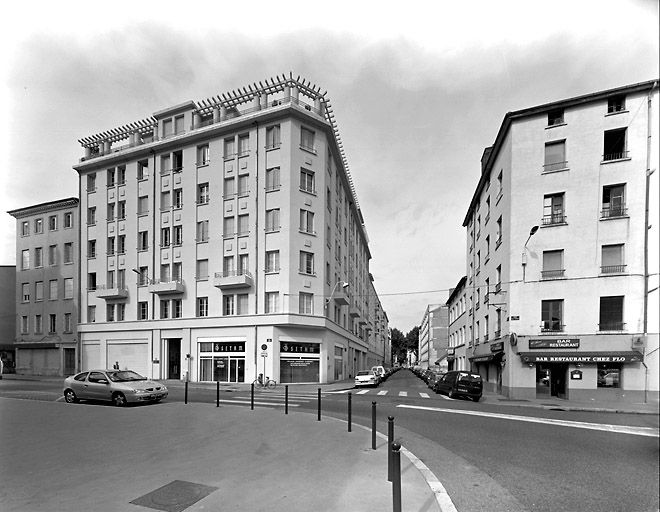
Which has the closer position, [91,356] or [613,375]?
[613,375]

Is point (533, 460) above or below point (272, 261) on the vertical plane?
below

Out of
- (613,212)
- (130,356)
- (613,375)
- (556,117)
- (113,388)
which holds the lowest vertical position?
(130,356)

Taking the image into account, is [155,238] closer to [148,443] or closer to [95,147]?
[148,443]

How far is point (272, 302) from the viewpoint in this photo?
31016mm

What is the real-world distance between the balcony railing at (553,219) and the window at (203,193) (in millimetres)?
33191

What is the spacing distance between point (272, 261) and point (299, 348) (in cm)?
733

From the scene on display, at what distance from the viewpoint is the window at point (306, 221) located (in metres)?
32.2

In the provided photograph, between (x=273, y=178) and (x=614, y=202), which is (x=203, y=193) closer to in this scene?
(x=273, y=178)

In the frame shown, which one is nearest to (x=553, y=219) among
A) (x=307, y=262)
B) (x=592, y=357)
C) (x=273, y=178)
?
(x=592, y=357)

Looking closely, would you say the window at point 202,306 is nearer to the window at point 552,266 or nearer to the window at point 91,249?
the window at point 91,249

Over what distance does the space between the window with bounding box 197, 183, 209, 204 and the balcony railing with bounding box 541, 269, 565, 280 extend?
32773 millimetres

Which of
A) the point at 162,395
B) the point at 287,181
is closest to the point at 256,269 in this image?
the point at 287,181

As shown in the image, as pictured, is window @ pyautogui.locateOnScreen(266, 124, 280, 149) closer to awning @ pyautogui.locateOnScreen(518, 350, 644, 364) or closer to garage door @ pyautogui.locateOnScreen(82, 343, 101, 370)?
garage door @ pyautogui.locateOnScreen(82, 343, 101, 370)

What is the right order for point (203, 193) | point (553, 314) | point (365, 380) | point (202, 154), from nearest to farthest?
point (553, 314) < point (365, 380) < point (203, 193) < point (202, 154)
